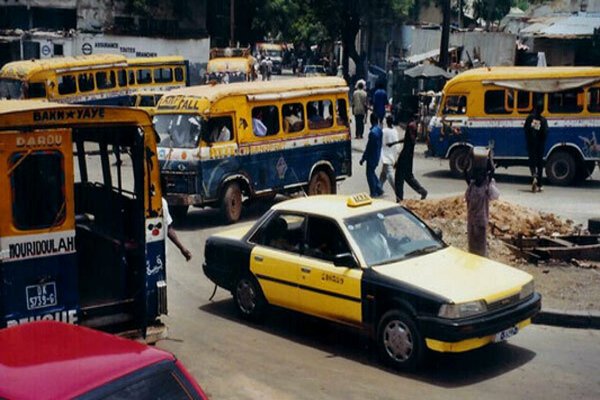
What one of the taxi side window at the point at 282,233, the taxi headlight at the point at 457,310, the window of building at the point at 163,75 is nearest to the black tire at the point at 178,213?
the taxi side window at the point at 282,233

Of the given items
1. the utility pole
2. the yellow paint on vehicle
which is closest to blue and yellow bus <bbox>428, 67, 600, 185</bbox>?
the utility pole

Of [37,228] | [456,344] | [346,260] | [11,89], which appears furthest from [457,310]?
[11,89]

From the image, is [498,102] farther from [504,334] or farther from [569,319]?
[504,334]

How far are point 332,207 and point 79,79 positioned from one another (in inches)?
817

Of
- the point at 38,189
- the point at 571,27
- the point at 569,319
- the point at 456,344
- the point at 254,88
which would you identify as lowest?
the point at 569,319

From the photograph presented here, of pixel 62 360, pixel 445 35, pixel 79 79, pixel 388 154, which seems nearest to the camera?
pixel 62 360

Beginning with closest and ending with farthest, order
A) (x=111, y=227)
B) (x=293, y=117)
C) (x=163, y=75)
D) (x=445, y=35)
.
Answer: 1. (x=111, y=227)
2. (x=293, y=117)
3. (x=163, y=75)
4. (x=445, y=35)

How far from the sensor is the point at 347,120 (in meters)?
19.4

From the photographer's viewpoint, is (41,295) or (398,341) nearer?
(41,295)

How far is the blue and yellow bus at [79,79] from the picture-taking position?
28.9 metres

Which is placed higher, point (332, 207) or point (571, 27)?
point (571, 27)

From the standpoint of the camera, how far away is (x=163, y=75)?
3372cm

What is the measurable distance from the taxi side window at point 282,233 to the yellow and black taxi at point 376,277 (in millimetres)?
12

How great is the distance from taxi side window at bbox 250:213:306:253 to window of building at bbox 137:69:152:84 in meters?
22.5
